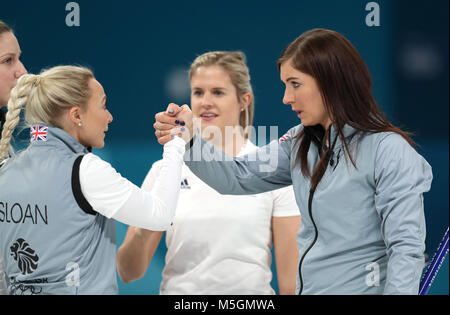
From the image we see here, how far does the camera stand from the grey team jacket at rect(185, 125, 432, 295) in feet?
4.33

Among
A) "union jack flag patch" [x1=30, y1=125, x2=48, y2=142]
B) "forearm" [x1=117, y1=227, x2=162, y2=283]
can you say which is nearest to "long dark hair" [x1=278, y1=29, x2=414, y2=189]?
"union jack flag patch" [x1=30, y1=125, x2=48, y2=142]

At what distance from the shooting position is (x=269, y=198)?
2111mm

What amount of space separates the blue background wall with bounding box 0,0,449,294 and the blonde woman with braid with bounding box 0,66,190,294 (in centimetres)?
103

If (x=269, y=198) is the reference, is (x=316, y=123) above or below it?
above

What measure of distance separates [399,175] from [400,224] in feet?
0.41

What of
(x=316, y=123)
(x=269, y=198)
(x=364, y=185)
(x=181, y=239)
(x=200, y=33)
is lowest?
(x=181, y=239)

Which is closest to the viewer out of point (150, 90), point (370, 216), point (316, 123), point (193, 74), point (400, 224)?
point (400, 224)

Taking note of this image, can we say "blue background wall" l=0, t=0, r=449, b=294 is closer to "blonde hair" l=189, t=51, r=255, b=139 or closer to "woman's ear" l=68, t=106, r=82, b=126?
"blonde hair" l=189, t=51, r=255, b=139

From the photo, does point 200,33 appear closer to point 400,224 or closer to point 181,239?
point 181,239

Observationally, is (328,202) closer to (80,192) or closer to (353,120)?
(353,120)

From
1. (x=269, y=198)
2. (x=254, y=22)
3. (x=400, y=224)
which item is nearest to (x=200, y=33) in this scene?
(x=254, y=22)

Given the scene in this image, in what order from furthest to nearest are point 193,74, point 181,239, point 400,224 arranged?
point 193,74 → point 181,239 → point 400,224

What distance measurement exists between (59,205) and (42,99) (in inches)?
13.5

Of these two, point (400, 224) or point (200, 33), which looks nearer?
point (400, 224)
